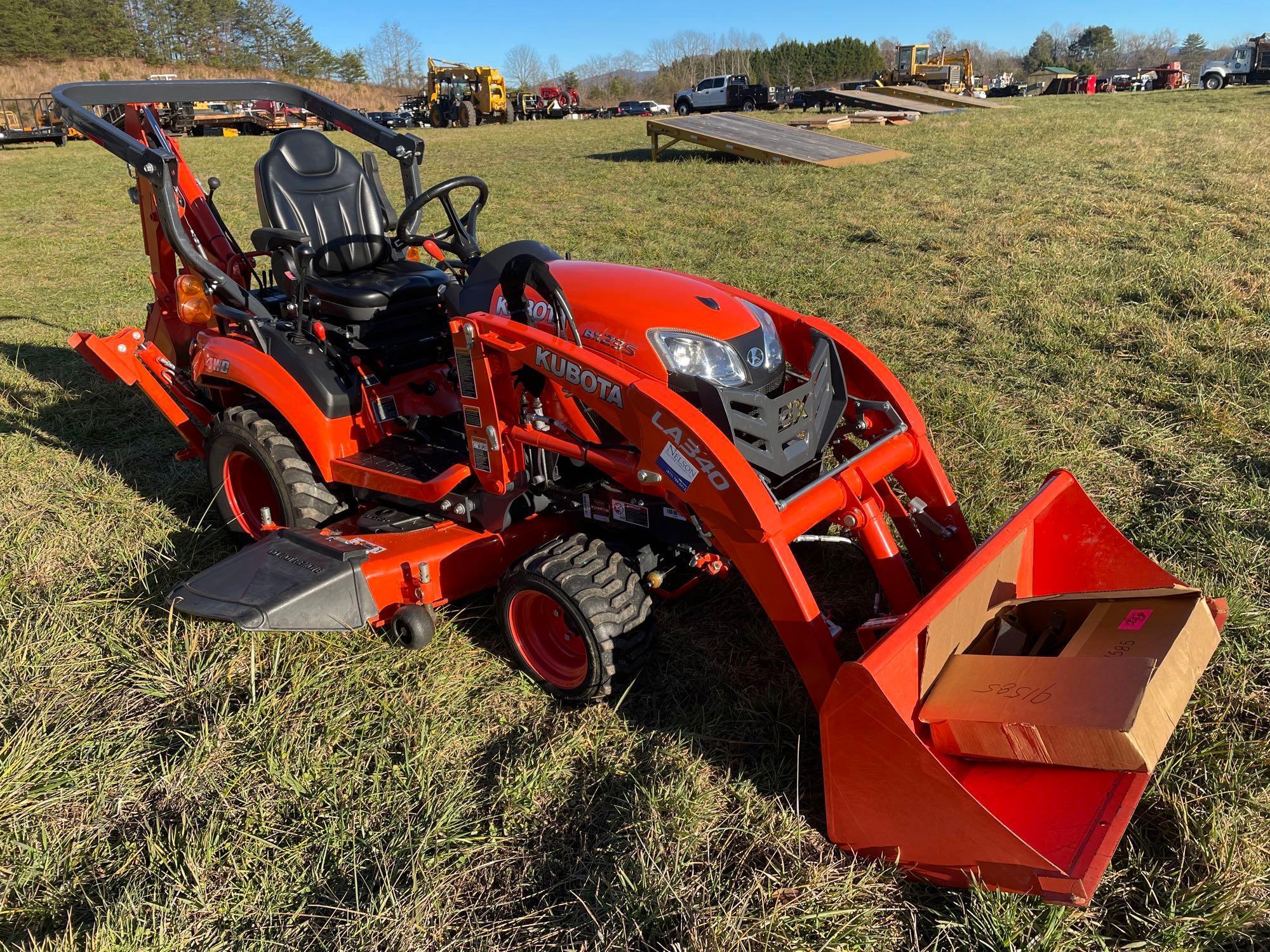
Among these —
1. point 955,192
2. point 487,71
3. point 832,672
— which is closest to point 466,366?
point 832,672

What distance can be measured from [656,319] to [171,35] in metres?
71.1

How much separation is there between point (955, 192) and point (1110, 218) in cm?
228

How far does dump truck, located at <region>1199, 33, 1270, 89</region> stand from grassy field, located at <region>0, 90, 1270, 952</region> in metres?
30.9

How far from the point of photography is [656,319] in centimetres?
290

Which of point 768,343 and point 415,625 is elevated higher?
point 768,343

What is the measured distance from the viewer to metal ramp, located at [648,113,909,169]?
13039mm

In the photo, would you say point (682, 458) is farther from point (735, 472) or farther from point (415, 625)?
point (415, 625)

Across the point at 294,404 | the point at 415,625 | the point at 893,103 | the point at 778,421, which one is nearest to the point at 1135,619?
the point at 778,421

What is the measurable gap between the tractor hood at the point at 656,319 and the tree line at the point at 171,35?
57757 mm

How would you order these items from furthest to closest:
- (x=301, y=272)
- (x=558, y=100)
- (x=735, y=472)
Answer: (x=558, y=100) → (x=301, y=272) → (x=735, y=472)

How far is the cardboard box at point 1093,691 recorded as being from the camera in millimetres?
2084

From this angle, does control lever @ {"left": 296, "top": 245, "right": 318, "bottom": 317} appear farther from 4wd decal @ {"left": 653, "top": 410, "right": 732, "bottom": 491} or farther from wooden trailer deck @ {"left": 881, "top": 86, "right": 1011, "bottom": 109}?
wooden trailer deck @ {"left": 881, "top": 86, "right": 1011, "bottom": 109}

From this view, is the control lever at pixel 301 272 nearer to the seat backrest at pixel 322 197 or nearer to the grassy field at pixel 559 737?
the seat backrest at pixel 322 197

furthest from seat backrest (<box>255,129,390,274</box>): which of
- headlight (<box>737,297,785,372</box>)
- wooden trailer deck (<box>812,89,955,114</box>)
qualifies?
wooden trailer deck (<box>812,89,955,114</box>)
